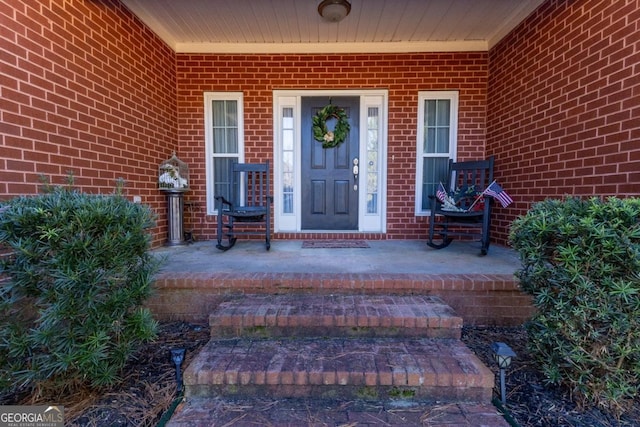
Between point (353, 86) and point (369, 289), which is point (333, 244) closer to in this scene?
point (369, 289)

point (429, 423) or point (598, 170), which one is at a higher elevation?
point (598, 170)

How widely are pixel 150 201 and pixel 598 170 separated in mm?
4102

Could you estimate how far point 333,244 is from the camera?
356 cm

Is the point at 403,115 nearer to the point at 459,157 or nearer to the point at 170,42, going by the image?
the point at 459,157

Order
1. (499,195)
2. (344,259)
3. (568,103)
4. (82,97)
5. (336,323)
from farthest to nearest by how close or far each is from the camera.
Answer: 1. (499,195)
2. (344,259)
3. (568,103)
4. (82,97)
5. (336,323)

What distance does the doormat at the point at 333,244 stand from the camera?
134 inches

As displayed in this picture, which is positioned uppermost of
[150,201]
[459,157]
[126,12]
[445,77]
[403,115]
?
[126,12]

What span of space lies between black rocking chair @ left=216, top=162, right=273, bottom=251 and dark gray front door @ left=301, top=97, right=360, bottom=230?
22.0 inches

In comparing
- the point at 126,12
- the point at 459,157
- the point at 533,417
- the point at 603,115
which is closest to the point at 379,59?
the point at 459,157

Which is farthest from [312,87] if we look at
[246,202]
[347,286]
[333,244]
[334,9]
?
[347,286]

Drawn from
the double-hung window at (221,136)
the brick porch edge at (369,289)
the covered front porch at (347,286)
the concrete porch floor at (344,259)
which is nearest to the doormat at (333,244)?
the concrete porch floor at (344,259)

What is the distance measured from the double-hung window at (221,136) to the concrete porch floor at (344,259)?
2.98ft

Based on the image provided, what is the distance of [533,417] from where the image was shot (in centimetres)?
136

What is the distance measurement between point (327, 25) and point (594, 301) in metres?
3.34
